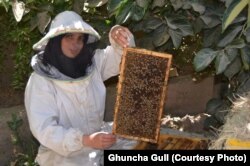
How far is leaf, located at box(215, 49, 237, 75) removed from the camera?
2.65 meters

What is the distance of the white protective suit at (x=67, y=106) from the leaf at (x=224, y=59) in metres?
0.50

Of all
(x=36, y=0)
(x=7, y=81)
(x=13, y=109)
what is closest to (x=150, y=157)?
(x=36, y=0)

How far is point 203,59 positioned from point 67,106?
80 centimetres

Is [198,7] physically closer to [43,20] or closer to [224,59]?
[224,59]

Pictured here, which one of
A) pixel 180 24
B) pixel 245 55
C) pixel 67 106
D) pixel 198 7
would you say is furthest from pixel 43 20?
pixel 245 55

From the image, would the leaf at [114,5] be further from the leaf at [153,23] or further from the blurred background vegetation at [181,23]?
the leaf at [153,23]

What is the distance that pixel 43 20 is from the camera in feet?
10.4

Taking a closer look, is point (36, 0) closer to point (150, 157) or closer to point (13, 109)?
point (13, 109)

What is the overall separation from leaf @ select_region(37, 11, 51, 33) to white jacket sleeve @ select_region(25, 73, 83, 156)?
0.47m

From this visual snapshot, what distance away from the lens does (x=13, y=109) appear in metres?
3.93

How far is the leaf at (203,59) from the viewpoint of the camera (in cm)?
271

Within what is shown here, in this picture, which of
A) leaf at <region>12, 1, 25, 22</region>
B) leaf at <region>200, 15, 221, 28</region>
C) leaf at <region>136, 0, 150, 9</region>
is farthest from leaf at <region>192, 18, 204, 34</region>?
leaf at <region>12, 1, 25, 22</region>

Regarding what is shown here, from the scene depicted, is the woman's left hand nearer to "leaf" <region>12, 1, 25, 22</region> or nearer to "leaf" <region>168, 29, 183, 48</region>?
"leaf" <region>168, 29, 183, 48</region>

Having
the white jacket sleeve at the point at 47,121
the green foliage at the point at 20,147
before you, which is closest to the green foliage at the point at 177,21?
the white jacket sleeve at the point at 47,121
